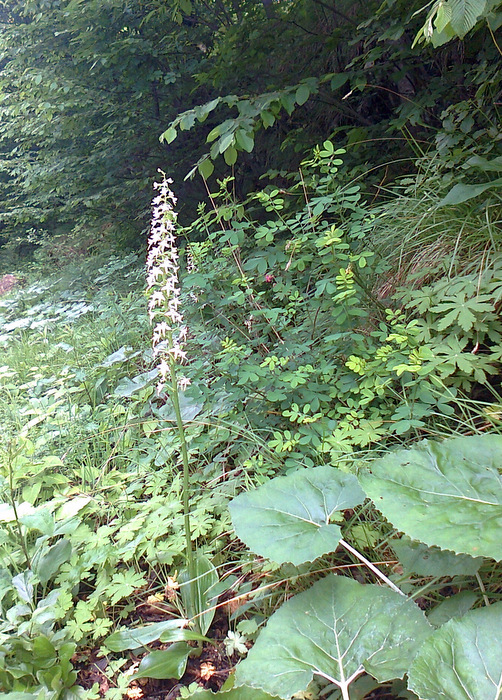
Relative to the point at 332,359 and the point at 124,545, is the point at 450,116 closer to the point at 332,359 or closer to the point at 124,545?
the point at 332,359

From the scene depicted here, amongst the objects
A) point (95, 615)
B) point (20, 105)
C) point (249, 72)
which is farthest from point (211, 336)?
point (20, 105)

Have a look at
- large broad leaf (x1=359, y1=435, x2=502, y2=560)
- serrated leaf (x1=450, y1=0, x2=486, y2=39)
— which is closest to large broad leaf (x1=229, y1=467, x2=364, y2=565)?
large broad leaf (x1=359, y1=435, x2=502, y2=560)

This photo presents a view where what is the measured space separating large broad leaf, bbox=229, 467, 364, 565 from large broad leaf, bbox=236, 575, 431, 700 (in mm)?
127

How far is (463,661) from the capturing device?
74cm

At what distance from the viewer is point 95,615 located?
1.27 meters

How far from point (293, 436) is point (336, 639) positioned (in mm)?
783

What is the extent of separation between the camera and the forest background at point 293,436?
36.5 inches

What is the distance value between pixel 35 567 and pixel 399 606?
111 cm

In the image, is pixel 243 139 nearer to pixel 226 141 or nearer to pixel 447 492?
pixel 226 141

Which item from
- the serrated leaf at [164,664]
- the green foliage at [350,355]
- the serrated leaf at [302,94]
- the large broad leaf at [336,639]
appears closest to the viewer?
the large broad leaf at [336,639]

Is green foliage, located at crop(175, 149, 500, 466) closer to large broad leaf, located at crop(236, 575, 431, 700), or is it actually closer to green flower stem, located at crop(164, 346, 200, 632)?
green flower stem, located at crop(164, 346, 200, 632)

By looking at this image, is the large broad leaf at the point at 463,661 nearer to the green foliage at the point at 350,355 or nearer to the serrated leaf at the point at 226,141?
the green foliage at the point at 350,355

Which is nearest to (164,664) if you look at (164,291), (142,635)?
(142,635)

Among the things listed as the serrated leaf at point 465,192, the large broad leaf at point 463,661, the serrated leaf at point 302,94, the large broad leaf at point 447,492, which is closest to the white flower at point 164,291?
the large broad leaf at point 447,492
